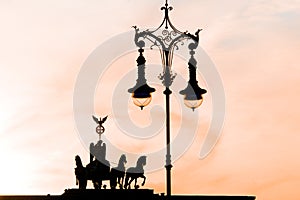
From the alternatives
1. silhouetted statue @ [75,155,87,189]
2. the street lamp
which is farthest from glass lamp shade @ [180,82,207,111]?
silhouetted statue @ [75,155,87,189]

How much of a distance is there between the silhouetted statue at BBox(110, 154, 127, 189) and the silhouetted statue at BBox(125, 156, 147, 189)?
8.4 inches

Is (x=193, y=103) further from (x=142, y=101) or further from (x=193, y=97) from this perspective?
(x=142, y=101)

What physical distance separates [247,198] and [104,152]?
7.40 metres

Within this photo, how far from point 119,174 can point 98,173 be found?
3.02 ft

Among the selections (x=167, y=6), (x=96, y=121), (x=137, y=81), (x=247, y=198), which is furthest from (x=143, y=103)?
(x=247, y=198)

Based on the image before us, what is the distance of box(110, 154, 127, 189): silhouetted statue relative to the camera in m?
41.0

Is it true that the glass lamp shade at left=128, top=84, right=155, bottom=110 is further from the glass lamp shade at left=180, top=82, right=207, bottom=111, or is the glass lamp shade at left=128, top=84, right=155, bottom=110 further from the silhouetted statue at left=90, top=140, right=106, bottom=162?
the silhouetted statue at left=90, top=140, right=106, bottom=162

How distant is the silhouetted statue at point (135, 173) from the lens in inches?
1619

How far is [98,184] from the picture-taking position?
41500 mm

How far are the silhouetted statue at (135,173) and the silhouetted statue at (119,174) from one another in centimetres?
21

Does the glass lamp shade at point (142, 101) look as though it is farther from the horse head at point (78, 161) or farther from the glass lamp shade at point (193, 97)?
the horse head at point (78, 161)

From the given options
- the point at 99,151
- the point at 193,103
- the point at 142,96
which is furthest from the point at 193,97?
the point at 99,151

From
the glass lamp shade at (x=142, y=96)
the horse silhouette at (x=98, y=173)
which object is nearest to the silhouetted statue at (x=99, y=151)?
the horse silhouette at (x=98, y=173)

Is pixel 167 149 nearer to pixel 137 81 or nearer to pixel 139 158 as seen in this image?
pixel 137 81
